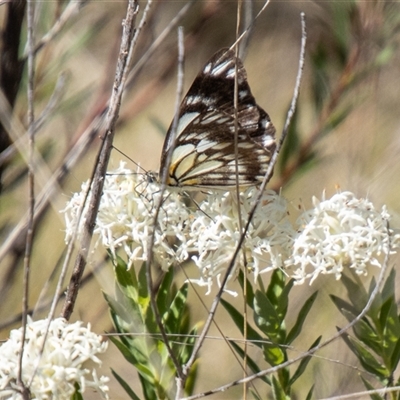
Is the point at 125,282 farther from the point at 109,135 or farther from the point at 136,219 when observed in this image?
the point at 109,135

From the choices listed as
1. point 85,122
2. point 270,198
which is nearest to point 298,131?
point 270,198

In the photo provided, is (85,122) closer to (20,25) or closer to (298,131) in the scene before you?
(20,25)

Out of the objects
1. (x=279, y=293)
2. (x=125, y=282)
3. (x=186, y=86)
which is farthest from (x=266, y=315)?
(x=186, y=86)

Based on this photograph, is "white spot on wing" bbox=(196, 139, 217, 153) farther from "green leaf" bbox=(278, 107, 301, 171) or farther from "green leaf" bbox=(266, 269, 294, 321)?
"green leaf" bbox=(266, 269, 294, 321)

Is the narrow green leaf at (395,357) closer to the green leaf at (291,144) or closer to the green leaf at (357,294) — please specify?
the green leaf at (357,294)

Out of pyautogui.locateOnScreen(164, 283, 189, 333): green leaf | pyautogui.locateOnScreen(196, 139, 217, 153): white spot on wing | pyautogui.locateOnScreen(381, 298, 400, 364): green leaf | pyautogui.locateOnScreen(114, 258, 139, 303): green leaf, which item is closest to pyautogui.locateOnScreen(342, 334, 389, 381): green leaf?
pyautogui.locateOnScreen(381, 298, 400, 364): green leaf

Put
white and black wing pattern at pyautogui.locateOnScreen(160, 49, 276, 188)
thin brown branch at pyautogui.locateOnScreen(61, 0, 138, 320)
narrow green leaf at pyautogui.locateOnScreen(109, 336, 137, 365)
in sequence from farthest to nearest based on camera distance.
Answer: white and black wing pattern at pyautogui.locateOnScreen(160, 49, 276, 188) < narrow green leaf at pyautogui.locateOnScreen(109, 336, 137, 365) < thin brown branch at pyautogui.locateOnScreen(61, 0, 138, 320)

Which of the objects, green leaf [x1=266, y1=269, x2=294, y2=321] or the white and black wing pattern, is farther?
the white and black wing pattern

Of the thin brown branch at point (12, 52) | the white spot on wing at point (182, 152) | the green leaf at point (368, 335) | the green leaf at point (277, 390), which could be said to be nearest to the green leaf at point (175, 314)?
the green leaf at point (277, 390)
